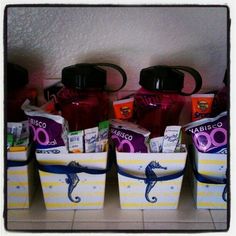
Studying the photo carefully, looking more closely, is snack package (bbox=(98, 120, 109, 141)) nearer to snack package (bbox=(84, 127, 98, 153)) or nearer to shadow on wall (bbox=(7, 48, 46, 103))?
snack package (bbox=(84, 127, 98, 153))

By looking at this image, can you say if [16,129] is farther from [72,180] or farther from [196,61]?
[196,61]

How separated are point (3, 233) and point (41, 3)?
0.32 m

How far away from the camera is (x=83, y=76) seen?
66cm

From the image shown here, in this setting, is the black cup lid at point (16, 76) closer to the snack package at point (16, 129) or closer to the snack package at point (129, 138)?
the snack package at point (16, 129)

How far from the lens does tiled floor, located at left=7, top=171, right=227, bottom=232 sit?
63 cm

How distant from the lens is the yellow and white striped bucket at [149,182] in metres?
0.66

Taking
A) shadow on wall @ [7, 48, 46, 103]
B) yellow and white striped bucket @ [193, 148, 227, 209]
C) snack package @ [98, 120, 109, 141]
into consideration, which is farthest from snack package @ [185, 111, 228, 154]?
shadow on wall @ [7, 48, 46, 103]

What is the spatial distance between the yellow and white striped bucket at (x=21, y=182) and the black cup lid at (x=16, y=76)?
11cm

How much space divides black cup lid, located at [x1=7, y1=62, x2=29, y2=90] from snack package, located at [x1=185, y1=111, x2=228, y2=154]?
29 centimetres

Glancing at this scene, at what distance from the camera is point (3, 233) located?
571 mm

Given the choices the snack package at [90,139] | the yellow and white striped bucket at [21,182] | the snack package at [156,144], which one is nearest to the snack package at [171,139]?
the snack package at [156,144]

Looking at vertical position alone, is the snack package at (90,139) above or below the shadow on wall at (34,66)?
below

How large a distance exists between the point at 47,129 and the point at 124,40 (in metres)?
0.21

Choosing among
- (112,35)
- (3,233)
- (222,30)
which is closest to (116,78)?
(112,35)
